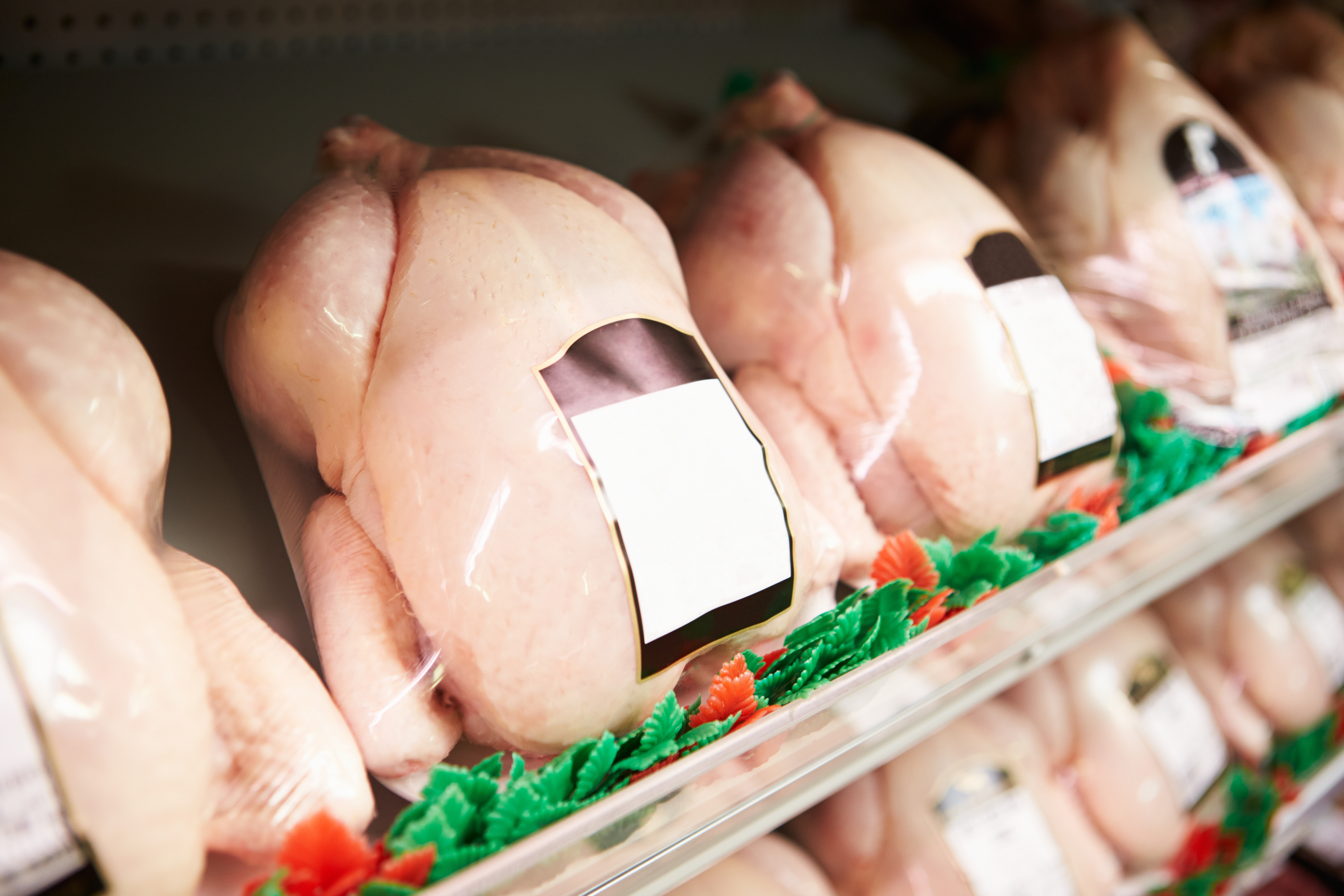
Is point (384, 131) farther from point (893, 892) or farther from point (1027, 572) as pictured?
point (893, 892)

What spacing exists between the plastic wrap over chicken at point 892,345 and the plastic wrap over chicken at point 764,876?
366 millimetres

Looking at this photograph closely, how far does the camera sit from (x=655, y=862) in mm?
603

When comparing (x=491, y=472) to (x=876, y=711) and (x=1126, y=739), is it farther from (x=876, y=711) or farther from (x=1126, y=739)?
(x=1126, y=739)

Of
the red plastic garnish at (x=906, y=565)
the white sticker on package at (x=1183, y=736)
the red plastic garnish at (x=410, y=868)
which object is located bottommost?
the white sticker on package at (x=1183, y=736)

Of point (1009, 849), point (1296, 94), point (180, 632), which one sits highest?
point (1296, 94)

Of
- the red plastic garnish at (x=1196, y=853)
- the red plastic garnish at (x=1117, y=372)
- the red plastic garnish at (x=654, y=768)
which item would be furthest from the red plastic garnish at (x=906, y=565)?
the red plastic garnish at (x=1196, y=853)

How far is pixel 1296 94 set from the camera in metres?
1.14

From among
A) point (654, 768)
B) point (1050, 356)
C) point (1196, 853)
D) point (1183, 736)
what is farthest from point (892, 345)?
point (1196, 853)

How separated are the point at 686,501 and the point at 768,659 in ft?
0.49

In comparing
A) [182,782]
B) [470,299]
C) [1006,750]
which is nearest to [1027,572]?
[1006,750]

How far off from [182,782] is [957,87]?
4.20ft

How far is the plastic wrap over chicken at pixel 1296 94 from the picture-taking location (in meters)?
1.11

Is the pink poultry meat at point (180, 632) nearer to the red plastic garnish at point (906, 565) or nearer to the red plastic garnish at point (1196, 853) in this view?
the red plastic garnish at point (906, 565)

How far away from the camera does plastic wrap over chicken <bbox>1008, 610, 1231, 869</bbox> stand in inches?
41.5
